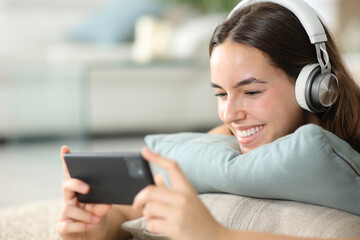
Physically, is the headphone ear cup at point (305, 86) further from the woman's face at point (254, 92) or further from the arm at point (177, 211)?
the arm at point (177, 211)

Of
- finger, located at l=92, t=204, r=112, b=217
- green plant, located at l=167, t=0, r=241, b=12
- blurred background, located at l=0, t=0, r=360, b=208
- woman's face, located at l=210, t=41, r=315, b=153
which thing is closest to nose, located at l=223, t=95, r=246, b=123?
woman's face, located at l=210, t=41, r=315, b=153

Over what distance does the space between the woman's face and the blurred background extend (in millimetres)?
1810

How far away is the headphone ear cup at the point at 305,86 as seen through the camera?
38.2 inches

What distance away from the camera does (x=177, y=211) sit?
67 centimetres

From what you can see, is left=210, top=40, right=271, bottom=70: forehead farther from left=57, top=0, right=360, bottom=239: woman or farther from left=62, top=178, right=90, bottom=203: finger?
left=62, top=178, right=90, bottom=203: finger

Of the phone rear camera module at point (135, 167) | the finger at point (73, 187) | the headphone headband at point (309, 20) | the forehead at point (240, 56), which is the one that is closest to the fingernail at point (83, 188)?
the finger at point (73, 187)

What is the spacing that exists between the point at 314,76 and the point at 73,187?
44 cm

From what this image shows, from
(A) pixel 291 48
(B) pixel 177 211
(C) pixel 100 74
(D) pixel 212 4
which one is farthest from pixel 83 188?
(D) pixel 212 4

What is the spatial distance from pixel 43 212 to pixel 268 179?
2.56ft

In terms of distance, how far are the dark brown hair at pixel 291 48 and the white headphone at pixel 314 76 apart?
35mm

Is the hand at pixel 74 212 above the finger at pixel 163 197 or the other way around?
the other way around

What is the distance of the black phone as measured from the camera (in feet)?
2.51

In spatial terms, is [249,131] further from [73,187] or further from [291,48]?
[73,187]

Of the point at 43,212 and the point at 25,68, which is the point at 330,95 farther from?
the point at 25,68
